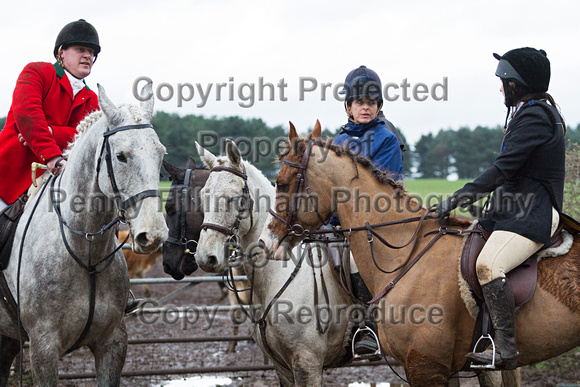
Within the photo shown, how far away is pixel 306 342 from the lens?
425 centimetres

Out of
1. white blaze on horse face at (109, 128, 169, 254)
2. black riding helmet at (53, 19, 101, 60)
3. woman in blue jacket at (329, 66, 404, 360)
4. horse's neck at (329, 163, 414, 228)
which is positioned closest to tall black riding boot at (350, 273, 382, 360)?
woman in blue jacket at (329, 66, 404, 360)

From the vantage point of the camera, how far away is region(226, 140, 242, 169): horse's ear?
176 inches

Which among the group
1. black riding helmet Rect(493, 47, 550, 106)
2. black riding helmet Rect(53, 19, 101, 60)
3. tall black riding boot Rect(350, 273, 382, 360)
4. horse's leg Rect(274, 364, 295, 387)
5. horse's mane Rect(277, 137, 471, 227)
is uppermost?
black riding helmet Rect(53, 19, 101, 60)

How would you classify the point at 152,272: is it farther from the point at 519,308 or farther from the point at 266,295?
the point at 519,308

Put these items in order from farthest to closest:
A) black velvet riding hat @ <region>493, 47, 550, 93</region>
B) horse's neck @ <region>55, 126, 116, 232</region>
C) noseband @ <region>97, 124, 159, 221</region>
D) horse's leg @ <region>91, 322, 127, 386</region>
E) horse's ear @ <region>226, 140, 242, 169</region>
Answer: horse's ear @ <region>226, 140, 242, 169</region>, horse's leg @ <region>91, 322, 127, 386</region>, horse's neck @ <region>55, 126, 116, 232</region>, black velvet riding hat @ <region>493, 47, 550, 93</region>, noseband @ <region>97, 124, 159, 221</region>

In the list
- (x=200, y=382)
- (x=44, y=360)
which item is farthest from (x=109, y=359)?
(x=200, y=382)

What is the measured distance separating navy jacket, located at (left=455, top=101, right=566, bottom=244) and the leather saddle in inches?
5.5

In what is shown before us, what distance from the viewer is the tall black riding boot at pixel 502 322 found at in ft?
10.7

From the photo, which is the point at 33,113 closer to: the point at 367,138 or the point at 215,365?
the point at 367,138

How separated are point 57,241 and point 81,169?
0.57m

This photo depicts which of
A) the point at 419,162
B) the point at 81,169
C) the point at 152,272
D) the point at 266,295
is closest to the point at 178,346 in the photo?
the point at 266,295

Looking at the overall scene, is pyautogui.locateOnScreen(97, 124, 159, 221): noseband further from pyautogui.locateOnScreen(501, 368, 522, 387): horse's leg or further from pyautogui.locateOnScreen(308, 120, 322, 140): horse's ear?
pyautogui.locateOnScreen(501, 368, 522, 387): horse's leg

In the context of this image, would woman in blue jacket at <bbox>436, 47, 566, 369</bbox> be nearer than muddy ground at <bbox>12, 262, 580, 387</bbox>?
Yes

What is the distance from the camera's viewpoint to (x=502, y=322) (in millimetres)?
3262
